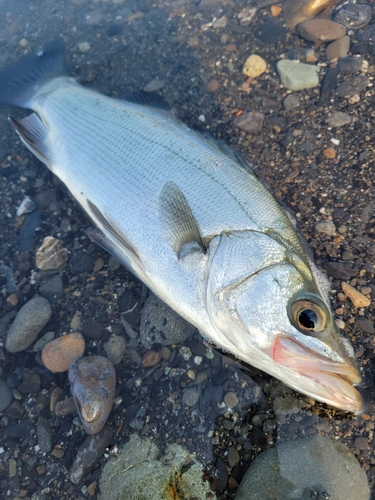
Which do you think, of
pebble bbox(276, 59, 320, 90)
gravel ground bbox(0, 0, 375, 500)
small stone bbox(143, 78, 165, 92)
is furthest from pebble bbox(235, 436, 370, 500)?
small stone bbox(143, 78, 165, 92)

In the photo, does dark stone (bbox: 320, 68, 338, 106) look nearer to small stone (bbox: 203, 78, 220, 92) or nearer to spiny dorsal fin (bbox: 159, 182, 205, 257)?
small stone (bbox: 203, 78, 220, 92)

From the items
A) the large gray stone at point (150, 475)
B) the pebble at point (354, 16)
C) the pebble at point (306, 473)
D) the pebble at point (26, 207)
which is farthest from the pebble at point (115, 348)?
the pebble at point (354, 16)

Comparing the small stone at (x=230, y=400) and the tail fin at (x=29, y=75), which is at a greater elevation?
the tail fin at (x=29, y=75)

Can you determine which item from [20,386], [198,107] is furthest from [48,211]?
[198,107]

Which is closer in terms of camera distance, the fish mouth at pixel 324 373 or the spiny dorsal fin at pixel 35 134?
the fish mouth at pixel 324 373

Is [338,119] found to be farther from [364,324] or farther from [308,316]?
[308,316]

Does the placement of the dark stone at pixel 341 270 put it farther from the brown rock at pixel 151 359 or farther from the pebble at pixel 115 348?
the pebble at pixel 115 348

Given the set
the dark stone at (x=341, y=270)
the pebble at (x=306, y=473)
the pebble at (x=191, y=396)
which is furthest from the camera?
the dark stone at (x=341, y=270)

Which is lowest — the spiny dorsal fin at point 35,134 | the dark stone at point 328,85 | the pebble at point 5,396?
the pebble at point 5,396
